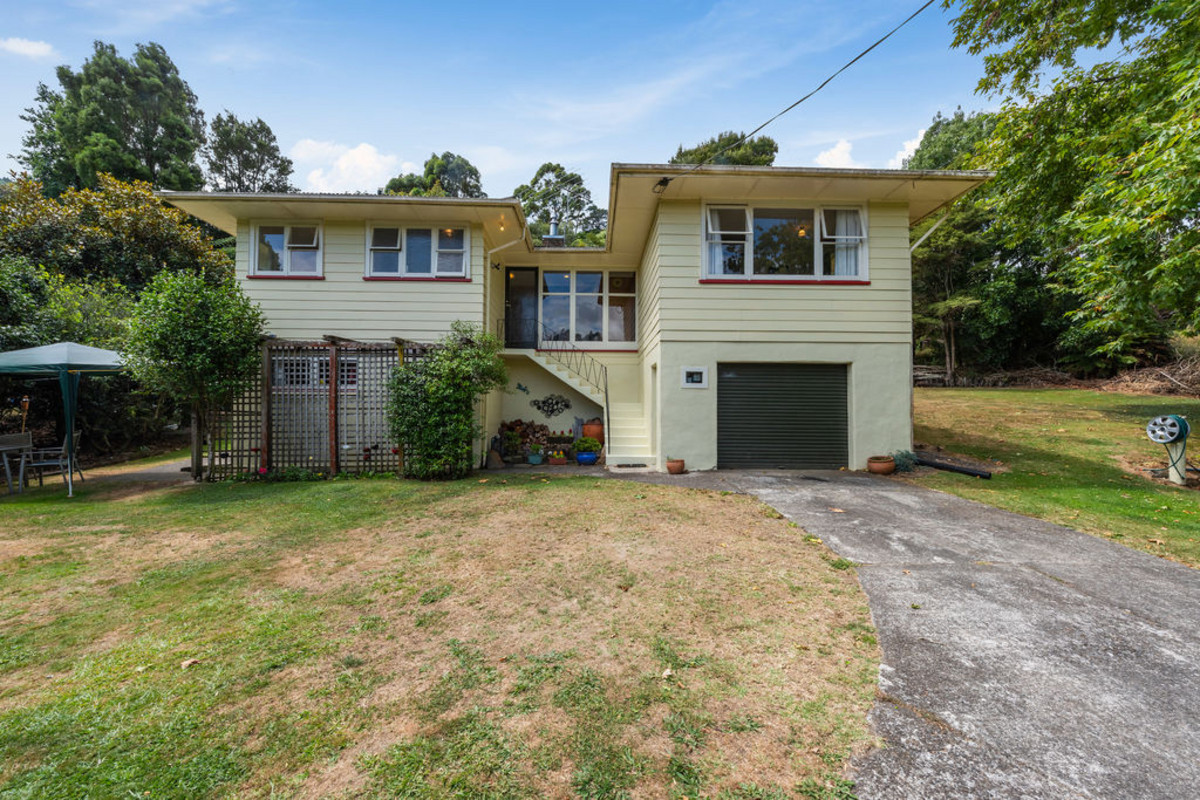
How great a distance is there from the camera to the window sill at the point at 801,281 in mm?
8102

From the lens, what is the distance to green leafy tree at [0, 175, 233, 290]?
1206cm

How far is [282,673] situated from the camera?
2219 mm

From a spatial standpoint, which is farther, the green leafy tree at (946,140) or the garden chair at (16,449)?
the green leafy tree at (946,140)

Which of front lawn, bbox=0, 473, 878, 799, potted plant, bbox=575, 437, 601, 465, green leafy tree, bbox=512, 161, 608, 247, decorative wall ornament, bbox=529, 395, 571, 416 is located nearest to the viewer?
front lawn, bbox=0, 473, 878, 799

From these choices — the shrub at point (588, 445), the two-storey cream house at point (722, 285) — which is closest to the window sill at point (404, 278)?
the two-storey cream house at point (722, 285)

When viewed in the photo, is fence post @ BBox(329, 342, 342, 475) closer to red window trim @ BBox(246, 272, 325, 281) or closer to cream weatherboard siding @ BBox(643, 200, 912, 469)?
red window trim @ BBox(246, 272, 325, 281)

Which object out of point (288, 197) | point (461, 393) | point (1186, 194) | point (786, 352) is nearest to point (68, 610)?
point (461, 393)

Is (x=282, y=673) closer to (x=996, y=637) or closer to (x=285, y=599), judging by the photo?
(x=285, y=599)

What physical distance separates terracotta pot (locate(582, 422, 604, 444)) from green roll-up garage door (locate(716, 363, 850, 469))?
301 cm

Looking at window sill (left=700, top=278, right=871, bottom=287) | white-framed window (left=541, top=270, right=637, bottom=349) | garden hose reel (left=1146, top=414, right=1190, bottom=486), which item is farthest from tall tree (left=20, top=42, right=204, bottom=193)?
garden hose reel (left=1146, top=414, right=1190, bottom=486)

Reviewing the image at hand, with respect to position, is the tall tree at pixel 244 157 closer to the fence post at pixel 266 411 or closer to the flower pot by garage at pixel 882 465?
the fence post at pixel 266 411

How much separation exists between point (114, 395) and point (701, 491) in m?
12.8

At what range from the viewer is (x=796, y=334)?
320 inches

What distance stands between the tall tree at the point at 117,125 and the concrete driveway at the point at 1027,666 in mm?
33461
